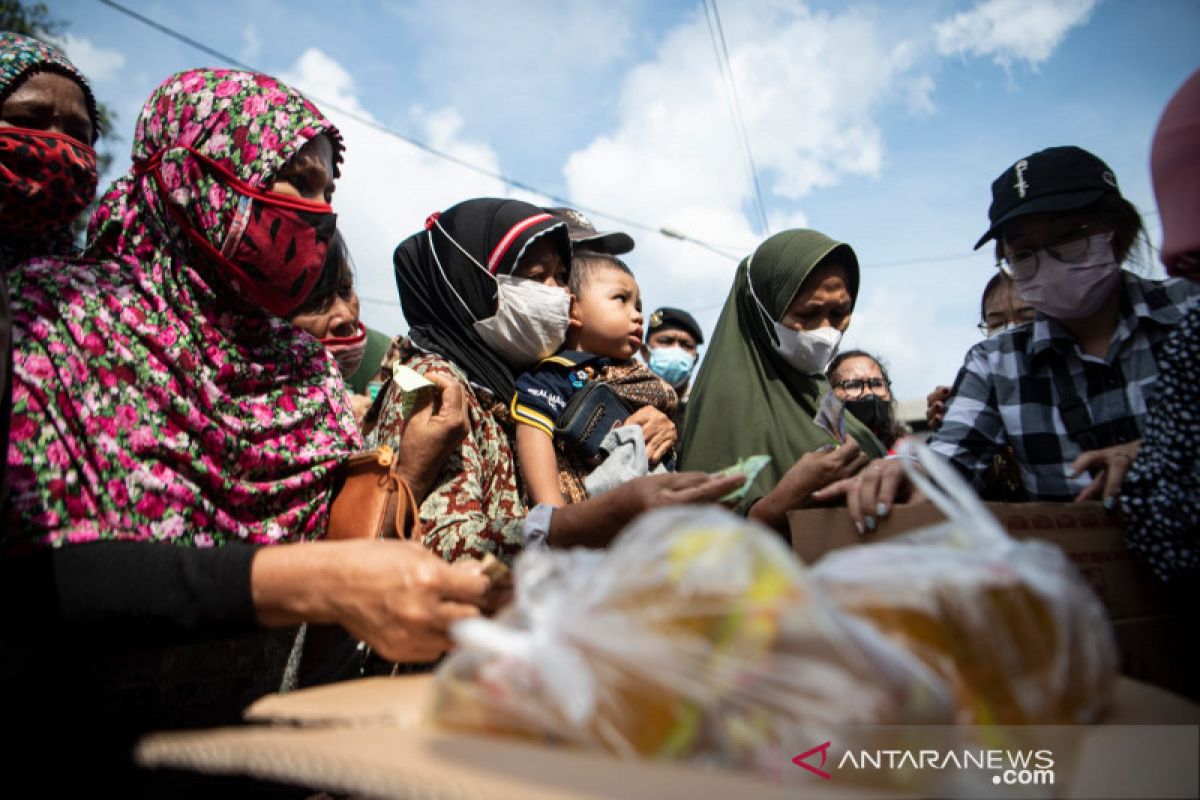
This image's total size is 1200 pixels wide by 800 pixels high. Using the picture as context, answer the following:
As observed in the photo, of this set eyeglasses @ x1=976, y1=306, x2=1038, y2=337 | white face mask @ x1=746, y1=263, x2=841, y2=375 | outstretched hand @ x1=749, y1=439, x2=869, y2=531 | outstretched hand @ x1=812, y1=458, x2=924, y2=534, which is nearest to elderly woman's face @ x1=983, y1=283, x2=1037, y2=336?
eyeglasses @ x1=976, y1=306, x2=1038, y2=337

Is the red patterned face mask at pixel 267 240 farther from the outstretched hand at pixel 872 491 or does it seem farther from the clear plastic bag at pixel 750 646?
the outstretched hand at pixel 872 491

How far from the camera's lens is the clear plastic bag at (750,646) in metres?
0.60

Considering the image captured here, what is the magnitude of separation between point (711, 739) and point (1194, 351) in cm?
120

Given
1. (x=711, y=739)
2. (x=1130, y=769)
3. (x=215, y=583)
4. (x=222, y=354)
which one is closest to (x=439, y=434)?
(x=222, y=354)

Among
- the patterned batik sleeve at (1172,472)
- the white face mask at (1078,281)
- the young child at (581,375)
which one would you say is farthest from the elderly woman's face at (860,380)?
the patterned batik sleeve at (1172,472)

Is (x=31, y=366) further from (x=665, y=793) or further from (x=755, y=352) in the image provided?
(x=755, y=352)

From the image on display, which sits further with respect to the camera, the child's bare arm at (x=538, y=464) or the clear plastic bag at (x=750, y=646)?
the child's bare arm at (x=538, y=464)

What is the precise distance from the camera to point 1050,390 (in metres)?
2.10

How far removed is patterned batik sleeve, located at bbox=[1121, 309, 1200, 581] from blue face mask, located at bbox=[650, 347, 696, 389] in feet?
12.1

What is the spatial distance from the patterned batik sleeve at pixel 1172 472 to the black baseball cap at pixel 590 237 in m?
2.11

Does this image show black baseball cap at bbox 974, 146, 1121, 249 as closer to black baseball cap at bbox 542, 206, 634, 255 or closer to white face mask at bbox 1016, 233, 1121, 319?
white face mask at bbox 1016, 233, 1121, 319

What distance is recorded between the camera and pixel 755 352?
8.97ft

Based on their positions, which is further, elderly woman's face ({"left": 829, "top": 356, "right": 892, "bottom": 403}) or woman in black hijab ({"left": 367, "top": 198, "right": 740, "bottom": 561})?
elderly woman's face ({"left": 829, "top": 356, "right": 892, "bottom": 403})

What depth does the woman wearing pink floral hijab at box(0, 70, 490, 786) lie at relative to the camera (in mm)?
1133
